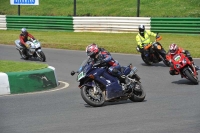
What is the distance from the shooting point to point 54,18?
31.8 metres

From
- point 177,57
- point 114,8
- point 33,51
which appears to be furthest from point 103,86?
point 114,8

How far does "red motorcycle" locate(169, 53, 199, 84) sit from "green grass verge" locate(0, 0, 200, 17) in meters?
18.2

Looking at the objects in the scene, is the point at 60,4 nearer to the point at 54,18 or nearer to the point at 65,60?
the point at 54,18

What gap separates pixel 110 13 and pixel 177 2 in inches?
167

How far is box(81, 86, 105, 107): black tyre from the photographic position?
10.7 meters

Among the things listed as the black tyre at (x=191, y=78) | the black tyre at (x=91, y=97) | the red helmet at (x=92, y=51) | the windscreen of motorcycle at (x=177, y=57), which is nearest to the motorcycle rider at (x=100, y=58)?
the red helmet at (x=92, y=51)

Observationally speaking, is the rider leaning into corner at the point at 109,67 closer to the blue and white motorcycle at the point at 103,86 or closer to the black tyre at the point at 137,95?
the blue and white motorcycle at the point at 103,86

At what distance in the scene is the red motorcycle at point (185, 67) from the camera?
1393 centimetres

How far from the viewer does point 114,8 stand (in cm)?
3669

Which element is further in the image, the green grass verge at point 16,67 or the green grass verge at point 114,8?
the green grass verge at point 114,8

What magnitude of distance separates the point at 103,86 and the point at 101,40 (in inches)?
662

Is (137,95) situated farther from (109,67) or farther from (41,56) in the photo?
(41,56)

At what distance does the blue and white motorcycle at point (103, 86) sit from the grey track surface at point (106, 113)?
0.52ft

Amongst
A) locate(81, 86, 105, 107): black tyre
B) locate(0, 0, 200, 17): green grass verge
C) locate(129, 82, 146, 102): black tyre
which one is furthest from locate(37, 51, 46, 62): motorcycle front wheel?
locate(0, 0, 200, 17): green grass verge
